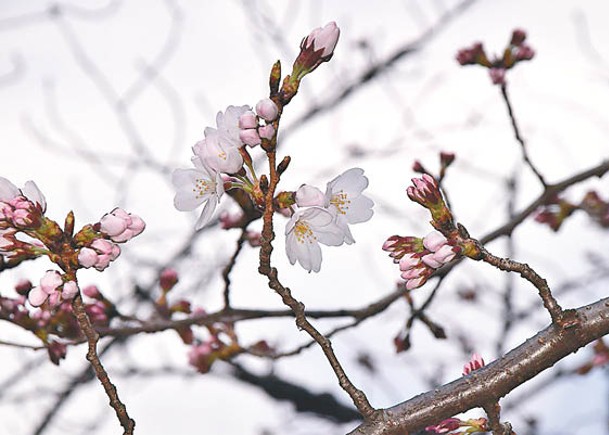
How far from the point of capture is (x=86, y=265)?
50.0 inches

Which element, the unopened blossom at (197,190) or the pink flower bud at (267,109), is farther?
the unopened blossom at (197,190)

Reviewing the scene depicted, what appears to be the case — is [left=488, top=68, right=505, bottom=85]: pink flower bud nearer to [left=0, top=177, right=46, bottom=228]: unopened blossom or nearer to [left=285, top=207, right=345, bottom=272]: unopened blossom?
[left=285, top=207, right=345, bottom=272]: unopened blossom

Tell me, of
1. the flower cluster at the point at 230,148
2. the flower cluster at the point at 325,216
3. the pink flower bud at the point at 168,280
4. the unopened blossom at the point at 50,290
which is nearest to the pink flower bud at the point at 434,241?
the flower cluster at the point at 325,216

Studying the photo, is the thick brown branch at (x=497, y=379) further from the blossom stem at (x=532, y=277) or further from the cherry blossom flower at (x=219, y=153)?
the cherry blossom flower at (x=219, y=153)

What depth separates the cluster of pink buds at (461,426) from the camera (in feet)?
4.42

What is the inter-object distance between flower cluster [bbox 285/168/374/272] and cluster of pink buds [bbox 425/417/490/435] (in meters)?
0.34

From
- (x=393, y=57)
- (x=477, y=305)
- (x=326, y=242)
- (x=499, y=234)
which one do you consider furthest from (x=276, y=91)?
(x=393, y=57)

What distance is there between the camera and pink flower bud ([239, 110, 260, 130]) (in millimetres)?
1202

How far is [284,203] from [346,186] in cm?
17

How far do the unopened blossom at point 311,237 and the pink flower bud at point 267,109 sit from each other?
0.22 meters

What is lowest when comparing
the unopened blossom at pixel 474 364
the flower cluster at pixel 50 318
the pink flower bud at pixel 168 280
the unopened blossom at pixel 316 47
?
the unopened blossom at pixel 474 364

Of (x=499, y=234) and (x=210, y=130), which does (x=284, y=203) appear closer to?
(x=210, y=130)

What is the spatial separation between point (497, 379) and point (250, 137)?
1.77 ft

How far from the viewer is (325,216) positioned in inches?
52.5
